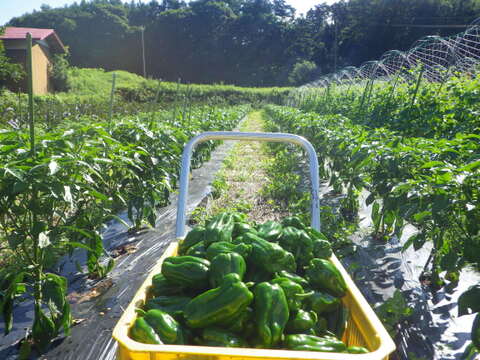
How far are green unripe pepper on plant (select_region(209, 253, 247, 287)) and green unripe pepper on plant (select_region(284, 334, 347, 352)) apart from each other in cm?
27

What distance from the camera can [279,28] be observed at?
69312 millimetres

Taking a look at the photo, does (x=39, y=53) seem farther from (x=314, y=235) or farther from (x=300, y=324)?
(x=300, y=324)

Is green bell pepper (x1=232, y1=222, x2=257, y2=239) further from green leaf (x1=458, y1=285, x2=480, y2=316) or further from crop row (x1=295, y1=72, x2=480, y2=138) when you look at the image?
crop row (x1=295, y1=72, x2=480, y2=138)

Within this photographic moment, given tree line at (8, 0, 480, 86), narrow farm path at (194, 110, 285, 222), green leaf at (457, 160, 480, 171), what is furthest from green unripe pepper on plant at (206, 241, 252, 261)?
tree line at (8, 0, 480, 86)

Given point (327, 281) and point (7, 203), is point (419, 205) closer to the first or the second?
point (327, 281)

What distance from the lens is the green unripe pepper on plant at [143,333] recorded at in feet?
3.46

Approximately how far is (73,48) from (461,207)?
6254cm

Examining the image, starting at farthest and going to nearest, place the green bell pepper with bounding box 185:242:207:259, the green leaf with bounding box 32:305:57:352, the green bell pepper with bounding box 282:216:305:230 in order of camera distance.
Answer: the green leaf with bounding box 32:305:57:352 < the green bell pepper with bounding box 282:216:305:230 < the green bell pepper with bounding box 185:242:207:259

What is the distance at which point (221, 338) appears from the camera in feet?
3.65

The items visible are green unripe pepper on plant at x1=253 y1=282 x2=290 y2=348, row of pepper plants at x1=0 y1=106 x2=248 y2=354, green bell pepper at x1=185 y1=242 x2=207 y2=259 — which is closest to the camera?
green unripe pepper on plant at x1=253 y1=282 x2=290 y2=348

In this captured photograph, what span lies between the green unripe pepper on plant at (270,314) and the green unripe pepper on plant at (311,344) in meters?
0.04

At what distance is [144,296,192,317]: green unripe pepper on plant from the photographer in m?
1.24

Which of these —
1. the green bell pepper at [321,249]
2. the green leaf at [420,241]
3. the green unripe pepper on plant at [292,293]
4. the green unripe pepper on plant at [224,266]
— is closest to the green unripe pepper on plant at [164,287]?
the green unripe pepper on plant at [224,266]

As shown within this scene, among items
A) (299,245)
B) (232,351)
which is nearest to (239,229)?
(299,245)
